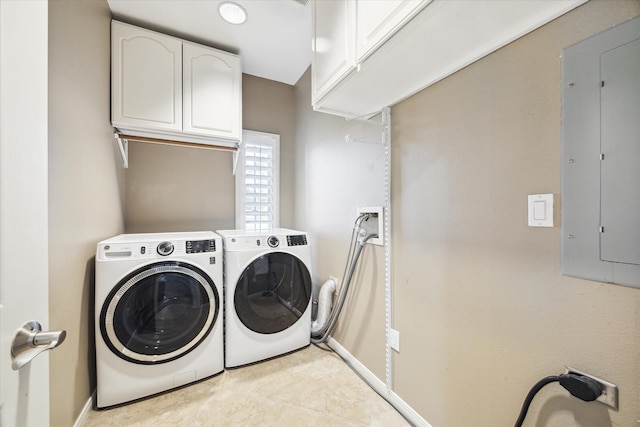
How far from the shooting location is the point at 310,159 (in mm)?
2520

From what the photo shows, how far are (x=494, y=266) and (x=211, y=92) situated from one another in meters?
2.27

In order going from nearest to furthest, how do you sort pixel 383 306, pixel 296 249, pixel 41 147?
pixel 41 147, pixel 383 306, pixel 296 249

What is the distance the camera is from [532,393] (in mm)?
838

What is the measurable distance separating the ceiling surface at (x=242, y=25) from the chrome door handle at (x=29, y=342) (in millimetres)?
2072

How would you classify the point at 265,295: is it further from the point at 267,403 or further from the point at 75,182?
the point at 75,182

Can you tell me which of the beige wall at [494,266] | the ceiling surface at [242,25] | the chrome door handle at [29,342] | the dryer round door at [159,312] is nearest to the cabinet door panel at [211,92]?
the ceiling surface at [242,25]

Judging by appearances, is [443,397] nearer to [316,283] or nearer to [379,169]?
[379,169]

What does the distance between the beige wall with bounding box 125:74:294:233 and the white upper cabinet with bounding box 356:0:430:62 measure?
185cm

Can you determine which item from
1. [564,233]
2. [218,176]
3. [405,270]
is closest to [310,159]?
[218,176]

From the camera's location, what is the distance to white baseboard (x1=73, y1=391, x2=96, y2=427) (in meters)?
1.30

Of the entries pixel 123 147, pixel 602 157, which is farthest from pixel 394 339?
pixel 123 147

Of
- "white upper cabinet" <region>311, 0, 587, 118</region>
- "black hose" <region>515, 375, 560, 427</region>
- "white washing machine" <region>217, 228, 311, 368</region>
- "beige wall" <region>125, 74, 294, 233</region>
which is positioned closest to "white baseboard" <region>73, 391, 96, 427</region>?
"white washing machine" <region>217, 228, 311, 368</region>

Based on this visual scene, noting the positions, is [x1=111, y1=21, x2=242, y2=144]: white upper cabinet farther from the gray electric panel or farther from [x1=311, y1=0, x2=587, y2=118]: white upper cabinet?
the gray electric panel

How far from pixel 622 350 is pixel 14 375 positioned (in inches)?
56.4
